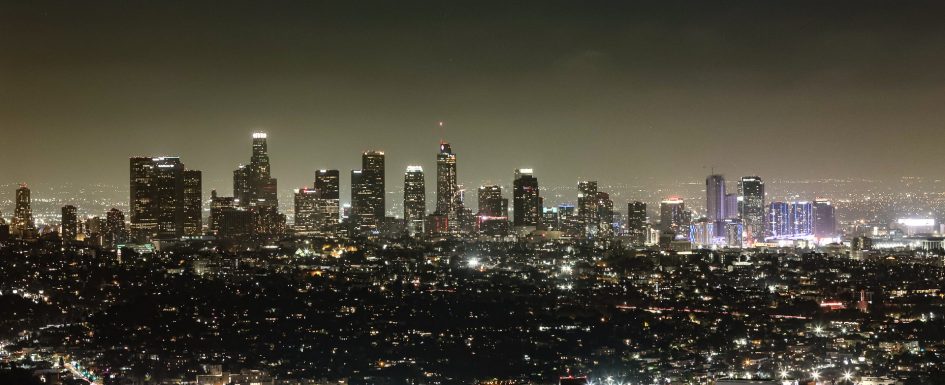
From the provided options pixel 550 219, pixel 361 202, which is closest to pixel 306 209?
pixel 361 202

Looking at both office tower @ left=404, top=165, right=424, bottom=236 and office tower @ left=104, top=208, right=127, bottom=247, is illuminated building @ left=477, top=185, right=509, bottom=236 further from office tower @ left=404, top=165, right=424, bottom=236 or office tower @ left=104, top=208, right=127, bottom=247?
office tower @ left=104, top=208, right=127, bottom=247

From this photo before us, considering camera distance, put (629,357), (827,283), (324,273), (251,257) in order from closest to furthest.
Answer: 1. (629,357)
2. (827,283)
3. (324,273)
4. (251,257)

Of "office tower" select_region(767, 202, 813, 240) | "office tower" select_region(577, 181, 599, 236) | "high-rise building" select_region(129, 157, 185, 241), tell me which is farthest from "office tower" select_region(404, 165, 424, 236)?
"office tower" select_region(767, 202, 813, 240)

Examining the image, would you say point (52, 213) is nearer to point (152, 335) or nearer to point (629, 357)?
point (152, 335)

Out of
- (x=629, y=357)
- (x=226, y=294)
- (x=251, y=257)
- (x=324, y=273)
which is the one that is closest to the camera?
(x=629, y=357)

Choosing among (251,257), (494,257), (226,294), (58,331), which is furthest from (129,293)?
(494,257)

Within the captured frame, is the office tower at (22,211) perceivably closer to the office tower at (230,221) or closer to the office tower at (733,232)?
the office tower at (230,221)
